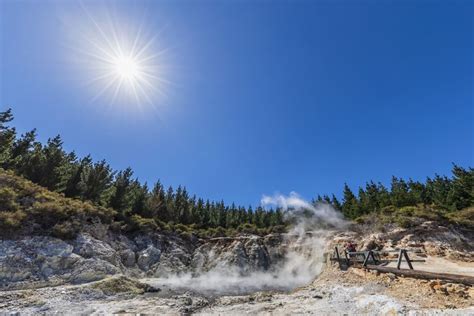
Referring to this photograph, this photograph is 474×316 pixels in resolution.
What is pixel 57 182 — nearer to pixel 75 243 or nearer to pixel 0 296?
pixel 75 243

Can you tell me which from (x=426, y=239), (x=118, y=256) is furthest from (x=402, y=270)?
(x=118, y=256)

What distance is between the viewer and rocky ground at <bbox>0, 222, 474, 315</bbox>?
32.7 feet

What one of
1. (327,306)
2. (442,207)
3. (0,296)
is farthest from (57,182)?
(442,207)

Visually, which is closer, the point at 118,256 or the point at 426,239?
the point at 118,256

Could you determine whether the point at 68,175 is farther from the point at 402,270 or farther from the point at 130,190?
the point at 402,270

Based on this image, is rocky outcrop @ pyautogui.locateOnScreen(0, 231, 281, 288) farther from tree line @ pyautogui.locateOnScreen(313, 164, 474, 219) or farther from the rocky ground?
tree line @ pyautogui.locateOnScreen(313, 164, 474, 219)

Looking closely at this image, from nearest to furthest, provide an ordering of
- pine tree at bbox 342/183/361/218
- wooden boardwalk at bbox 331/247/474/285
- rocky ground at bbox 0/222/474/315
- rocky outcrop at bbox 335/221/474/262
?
wooden boardwalk at bbox 331/247/474/285
rocky ground at bbox 0/222/474/315
rocky outcrop at bbox 335/221/474/262
pine tree at bbox 342/183/361/218

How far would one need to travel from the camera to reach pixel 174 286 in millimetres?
18828

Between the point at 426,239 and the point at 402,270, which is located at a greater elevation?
the point at 426,239

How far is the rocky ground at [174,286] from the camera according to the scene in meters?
9.97

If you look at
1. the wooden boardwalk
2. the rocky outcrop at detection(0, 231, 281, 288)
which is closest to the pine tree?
the rocky outcrop at detection(0, 231, 281, 288)

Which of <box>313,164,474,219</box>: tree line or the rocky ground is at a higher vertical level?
<box>313,164,474,219</box>: tree line

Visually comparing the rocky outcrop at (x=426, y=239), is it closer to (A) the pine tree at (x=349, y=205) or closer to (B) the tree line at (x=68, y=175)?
(A) the pine tree at (x=349, y=205)

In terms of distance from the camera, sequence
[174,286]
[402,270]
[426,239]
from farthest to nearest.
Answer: [426,239] → [174,286] → [402,270]
